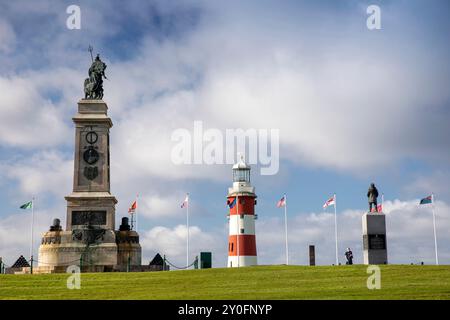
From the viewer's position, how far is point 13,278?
42562mm

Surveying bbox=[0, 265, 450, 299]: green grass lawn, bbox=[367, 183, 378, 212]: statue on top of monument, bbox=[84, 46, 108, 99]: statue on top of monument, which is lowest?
bbox=[0, 265, 450, 299]: green grass lawn

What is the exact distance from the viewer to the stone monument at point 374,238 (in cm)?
4888

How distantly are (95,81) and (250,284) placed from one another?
111ft

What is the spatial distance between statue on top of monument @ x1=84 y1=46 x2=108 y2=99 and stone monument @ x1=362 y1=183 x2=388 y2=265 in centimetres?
2766

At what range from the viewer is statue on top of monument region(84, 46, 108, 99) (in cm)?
6245

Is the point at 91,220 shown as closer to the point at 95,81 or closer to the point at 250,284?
the point at 95,81

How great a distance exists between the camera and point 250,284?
116 feet

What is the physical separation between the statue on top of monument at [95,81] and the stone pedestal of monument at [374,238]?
1089 inches

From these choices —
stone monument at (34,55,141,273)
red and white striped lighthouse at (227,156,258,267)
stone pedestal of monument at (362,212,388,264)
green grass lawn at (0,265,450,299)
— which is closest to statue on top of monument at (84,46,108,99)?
stone monument at (34,55,141,273)

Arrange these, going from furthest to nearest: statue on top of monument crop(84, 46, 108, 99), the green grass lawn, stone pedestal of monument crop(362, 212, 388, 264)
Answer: statue on top of monument crop(84, 46, 108, 99)
stone pedestal of monument crop(362, 212, 388, 264)
the green grass lawn

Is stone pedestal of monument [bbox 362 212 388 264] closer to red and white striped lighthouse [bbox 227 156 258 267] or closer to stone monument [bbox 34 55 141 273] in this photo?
red and white striped lighthouse [bbox 227 156 258 267]

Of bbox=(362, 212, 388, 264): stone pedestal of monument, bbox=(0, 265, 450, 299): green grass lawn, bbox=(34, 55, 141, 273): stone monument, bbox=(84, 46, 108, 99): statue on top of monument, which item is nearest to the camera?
bbox=(0, 265, 450, 299): green grass lawn
